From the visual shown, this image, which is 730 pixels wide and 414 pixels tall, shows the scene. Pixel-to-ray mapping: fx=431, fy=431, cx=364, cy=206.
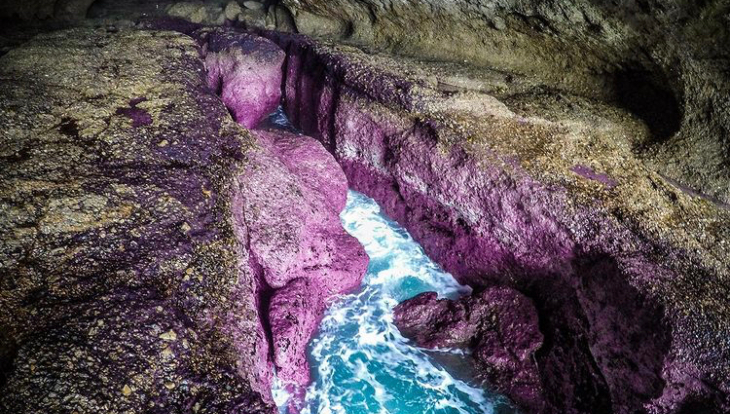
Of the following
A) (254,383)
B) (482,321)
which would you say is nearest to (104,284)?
(254,383)

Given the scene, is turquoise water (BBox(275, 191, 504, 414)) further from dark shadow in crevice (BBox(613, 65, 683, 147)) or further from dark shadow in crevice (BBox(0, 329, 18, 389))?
dark shadow in crevice (BBox(613, 65, 683, 147))

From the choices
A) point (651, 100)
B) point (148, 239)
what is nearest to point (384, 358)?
point (148, 239)

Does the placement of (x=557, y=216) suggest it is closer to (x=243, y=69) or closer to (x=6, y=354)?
(x=6, y=354)

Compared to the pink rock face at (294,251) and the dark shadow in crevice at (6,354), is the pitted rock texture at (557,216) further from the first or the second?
the dark shadow in crevice at (6,354)

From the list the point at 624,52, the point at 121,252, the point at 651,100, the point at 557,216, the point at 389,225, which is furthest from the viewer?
the point at 389,225

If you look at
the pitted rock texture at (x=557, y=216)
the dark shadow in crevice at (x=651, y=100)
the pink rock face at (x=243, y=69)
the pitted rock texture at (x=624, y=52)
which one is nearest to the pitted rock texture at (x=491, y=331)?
the pitted rock texture at (x=557, y=216)

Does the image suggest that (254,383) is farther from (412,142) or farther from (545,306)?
(412,142)
